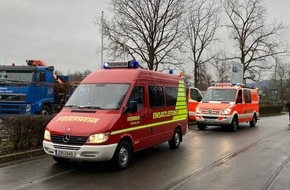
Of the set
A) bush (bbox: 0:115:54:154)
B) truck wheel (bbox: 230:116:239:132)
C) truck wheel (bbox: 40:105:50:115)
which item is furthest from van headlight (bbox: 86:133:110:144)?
truck wheel (bbox: 230:116:239:132)

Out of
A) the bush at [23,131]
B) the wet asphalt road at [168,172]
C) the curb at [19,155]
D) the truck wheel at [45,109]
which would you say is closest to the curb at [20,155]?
the curb at [19,155]

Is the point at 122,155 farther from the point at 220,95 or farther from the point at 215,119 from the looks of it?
the point at 220,95

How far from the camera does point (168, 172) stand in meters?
8.27

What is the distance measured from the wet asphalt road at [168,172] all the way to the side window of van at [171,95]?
1539 millimetres

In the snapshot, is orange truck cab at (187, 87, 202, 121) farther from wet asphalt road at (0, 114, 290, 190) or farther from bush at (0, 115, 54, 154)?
bush at (0, 115, 54, 154)

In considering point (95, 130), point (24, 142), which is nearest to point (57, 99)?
point (24, 142)

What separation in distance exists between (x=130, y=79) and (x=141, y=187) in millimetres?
3144

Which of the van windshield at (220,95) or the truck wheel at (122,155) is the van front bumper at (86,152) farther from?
the van windshield at (220,95)

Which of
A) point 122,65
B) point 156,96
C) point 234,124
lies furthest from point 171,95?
point 234,124

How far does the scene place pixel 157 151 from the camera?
1120cm

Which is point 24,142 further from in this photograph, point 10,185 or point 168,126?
point 168,126

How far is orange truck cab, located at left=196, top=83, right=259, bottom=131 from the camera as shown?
57.5 feet

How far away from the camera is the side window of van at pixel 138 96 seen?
9.00 metres

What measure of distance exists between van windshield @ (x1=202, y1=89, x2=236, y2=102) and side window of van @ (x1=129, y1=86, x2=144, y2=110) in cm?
975
